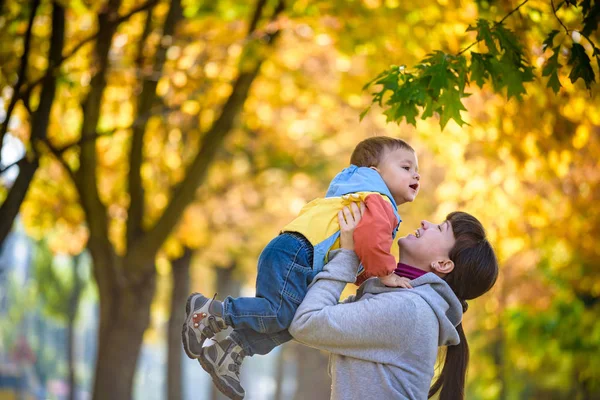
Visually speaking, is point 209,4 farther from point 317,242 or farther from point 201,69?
point 317,242

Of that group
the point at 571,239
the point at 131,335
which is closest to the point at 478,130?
the point at 571,239

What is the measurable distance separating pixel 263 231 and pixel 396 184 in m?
16.4

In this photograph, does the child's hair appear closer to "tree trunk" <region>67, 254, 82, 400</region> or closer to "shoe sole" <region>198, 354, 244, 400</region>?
"shoe sole" <region>198, 354, 244, 400</region>

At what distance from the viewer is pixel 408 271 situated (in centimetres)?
396

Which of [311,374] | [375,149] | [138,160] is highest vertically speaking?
[138,160]

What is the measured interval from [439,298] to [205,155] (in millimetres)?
6856

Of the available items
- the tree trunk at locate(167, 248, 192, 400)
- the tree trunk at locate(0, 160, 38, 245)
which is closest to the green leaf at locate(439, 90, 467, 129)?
the tree trunk at locate(0, 160, 38, 245)

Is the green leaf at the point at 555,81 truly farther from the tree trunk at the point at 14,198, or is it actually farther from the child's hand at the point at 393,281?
the tree trunk at the point at 14,198

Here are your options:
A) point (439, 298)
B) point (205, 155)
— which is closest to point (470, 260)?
point (439, 298)

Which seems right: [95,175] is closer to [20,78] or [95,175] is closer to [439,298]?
[20,78]

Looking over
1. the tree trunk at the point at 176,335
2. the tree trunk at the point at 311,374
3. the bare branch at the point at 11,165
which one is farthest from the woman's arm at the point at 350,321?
the tree trunk at the point at 311,374

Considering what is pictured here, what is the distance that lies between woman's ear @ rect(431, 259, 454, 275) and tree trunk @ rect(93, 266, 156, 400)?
7.30 m

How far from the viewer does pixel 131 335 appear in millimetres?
10914

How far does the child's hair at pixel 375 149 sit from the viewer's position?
4145 mm
